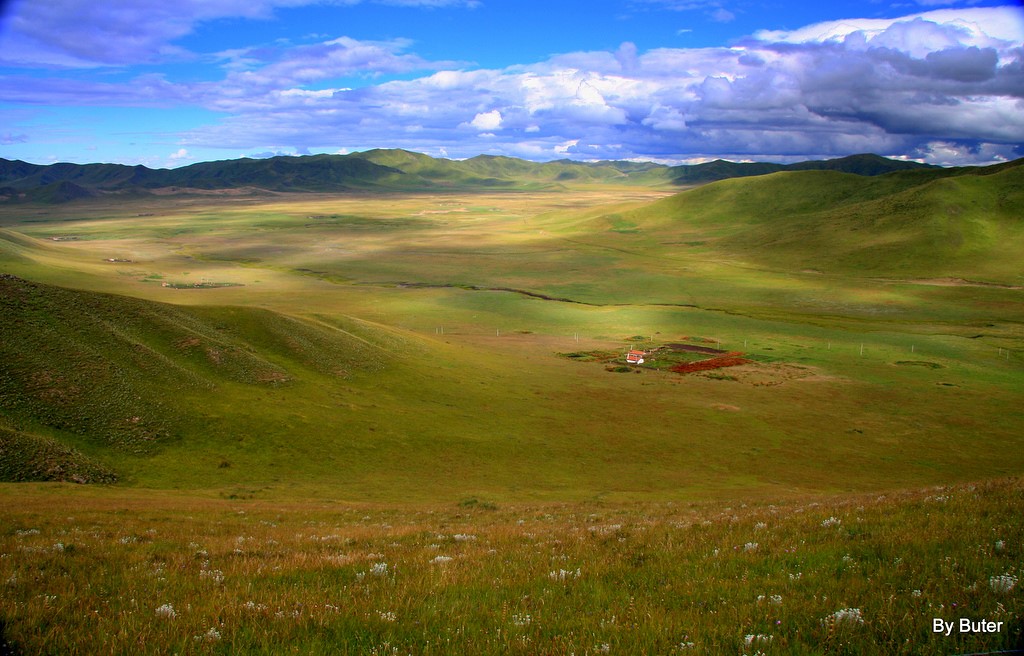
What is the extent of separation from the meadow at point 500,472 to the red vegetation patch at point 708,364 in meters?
2.17

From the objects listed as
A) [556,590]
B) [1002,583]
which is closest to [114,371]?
[556,590]

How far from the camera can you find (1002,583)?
6.73m

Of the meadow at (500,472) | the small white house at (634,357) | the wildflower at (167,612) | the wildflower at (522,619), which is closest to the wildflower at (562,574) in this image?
the meadow at (500,472)

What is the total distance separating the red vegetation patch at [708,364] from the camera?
8081cm

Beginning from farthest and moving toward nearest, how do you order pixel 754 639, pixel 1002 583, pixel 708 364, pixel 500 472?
pixel 708 364
pixel 500 472
pixel 1002 583
pixel 754 639

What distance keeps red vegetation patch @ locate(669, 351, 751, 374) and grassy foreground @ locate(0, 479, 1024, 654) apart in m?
68.8

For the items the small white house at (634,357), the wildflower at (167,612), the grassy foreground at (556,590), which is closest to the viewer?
the grassy foreground at (556,590)

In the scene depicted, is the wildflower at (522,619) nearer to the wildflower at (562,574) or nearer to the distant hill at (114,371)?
the wildflower at (562,574)

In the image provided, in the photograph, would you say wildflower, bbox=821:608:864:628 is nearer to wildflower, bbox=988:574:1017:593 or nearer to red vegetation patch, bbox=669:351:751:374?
wildflower, bbox=988:574:1017:593

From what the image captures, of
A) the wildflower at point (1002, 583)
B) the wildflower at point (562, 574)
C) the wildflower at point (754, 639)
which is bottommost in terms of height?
the wildflower at point (562, 574)

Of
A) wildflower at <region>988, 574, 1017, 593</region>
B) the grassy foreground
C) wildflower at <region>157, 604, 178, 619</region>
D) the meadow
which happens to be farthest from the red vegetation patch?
wildflower at <region>157, 604, 178, 619</region>

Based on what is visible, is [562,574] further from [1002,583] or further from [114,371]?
[114,371]

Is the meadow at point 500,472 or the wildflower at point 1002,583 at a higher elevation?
the wildflower at point 1002,583

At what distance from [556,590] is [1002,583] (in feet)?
16.3
